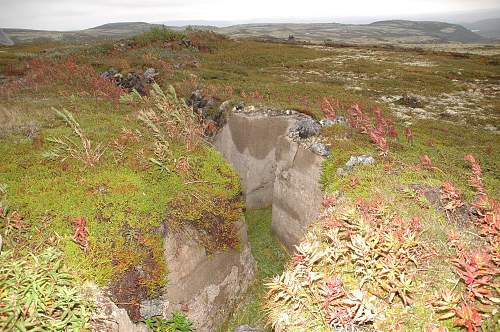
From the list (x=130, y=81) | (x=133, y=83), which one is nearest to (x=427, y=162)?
(x=133, y=83)

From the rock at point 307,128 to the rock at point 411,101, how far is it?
15.9 meters

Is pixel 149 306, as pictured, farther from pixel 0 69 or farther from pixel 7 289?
pixel 0 69

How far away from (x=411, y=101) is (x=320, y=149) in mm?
18565

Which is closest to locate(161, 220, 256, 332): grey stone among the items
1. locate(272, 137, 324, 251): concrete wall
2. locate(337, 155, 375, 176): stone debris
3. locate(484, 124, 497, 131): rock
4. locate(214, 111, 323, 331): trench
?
locate(214, 111, 323, 331): trench

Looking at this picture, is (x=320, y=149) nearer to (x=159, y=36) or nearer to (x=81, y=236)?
(x=81, y=236)

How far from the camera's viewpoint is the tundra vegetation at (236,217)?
221 inches

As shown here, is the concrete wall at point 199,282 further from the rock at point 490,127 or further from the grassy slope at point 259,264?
the rock at point 490,127

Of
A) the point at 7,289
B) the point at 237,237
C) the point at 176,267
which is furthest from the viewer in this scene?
the point at 237,237

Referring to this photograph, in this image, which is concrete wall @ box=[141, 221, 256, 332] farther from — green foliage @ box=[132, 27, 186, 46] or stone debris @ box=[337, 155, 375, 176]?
green foliage @ box=[132, 27, 186, 46]

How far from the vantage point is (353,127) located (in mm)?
15336

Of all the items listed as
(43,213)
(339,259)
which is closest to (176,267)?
(43,213)

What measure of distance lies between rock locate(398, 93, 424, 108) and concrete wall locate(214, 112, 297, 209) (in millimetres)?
15891

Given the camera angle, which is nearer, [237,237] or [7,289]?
[7,289]

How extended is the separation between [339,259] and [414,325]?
167 centimetres
